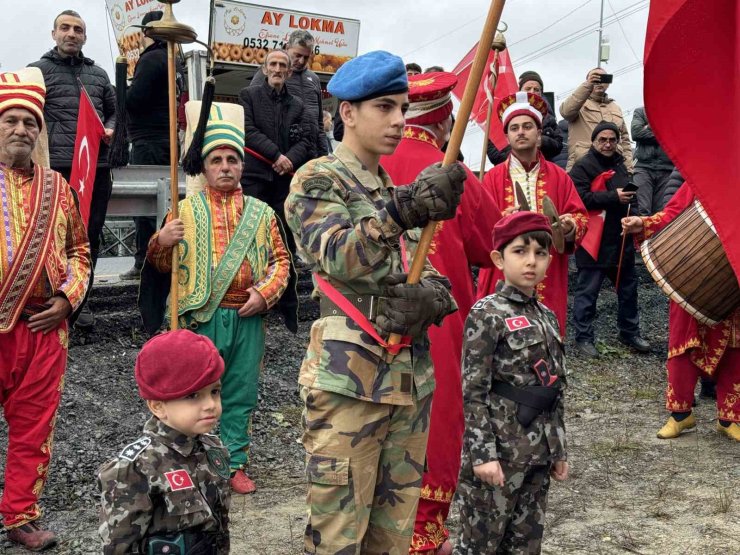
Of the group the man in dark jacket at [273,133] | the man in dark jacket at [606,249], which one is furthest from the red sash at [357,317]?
the man in dark jacket at [606,249]

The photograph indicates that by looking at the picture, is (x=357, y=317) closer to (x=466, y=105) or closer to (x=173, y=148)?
(x=466, y=105)

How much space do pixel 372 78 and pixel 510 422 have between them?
1.52 meters

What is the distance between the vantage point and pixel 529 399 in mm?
3510

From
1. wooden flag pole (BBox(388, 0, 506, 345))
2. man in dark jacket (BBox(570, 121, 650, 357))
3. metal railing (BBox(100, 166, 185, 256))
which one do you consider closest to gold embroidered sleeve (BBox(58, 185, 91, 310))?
wooden flag pole (BBox(388, 0, 506, 345))

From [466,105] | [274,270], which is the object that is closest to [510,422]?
[466,105]

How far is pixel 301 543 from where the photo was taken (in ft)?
14.3

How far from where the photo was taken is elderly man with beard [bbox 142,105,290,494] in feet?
16.1

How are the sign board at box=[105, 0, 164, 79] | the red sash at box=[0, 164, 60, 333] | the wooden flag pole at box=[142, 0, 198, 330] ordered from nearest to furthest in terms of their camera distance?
the wooden flag pole at box=[142, 0, 198, 330] < the red sash at box=[0, 164, 60, 333] < the sign board at box=[105, 0, 164, 79]

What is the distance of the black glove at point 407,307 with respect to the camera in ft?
8.88

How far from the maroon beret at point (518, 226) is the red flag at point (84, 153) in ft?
9.52

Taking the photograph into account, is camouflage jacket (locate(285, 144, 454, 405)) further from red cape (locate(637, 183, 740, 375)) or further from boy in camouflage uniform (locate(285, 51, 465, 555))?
red cape (locate(637, 183, 740, 375))

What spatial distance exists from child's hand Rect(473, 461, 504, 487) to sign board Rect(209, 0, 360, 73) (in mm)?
9778

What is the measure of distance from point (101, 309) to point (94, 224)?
3.56ft

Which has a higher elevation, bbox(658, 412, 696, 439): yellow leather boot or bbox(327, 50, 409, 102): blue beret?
bbox(327, 50, 409, 102): blue beret
